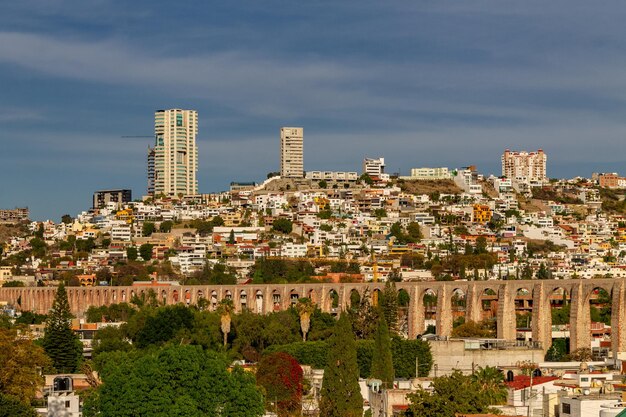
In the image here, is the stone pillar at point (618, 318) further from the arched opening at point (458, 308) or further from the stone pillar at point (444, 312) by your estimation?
the arched opening at point (458, 308)

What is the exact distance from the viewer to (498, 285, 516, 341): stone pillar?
237ft

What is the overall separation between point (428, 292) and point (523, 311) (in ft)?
22.9

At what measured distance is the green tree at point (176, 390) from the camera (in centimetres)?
3394

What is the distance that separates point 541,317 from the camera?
71500mm

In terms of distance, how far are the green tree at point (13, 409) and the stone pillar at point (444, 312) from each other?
141 feet

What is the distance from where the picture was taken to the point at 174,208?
172375 millimetres

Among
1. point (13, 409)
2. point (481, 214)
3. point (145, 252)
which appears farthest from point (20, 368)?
point (481, 214)

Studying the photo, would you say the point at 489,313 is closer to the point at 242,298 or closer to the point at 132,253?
the point at 242,298

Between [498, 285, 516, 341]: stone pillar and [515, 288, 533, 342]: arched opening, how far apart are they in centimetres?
256

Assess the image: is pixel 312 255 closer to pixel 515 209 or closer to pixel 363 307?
pixel 515 209

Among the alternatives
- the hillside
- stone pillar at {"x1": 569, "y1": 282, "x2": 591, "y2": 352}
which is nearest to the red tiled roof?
stone pillar at {"x1": 569, "y1": 282, "x2": 591, "y2": 352}

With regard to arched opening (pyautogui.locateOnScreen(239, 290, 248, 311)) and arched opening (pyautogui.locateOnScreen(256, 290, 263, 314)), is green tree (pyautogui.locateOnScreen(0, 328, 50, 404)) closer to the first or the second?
arched opening (pyautogui.locateOnScreen(256, 290, 263, 314))

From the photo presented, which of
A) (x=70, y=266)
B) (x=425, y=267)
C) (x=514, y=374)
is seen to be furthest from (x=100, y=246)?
(x=514, y=374)

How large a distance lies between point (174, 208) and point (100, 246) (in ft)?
72.8
